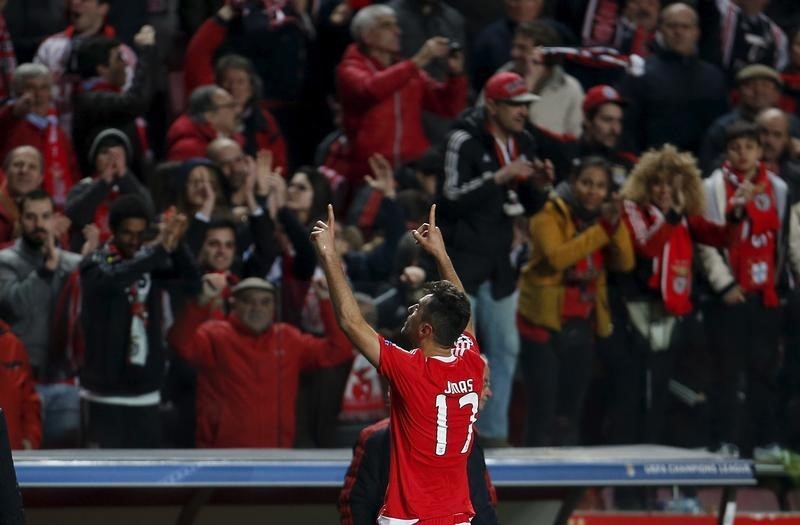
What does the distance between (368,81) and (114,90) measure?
1649mm

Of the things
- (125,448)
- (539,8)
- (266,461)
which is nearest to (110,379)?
(125,448)

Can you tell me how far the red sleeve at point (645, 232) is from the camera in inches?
427

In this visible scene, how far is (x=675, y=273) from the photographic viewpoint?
10.9m

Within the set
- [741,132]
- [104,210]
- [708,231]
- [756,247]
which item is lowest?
[756,247]

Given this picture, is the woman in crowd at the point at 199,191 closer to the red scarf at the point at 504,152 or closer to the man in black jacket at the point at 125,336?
the man in black jacket at the point at 125,336

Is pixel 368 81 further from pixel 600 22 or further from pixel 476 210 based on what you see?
pixel 600 22

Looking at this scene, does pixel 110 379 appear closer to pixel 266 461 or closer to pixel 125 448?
pixel 125 448

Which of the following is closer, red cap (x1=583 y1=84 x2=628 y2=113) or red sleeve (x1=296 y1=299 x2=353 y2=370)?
red sleeve (x1=296 y1=299 x2=353 y2=370)

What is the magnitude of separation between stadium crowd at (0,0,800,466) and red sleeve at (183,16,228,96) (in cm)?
2

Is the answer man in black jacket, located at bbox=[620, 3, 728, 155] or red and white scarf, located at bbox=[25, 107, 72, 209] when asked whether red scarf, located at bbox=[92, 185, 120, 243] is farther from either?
man in black jacket, located at bbox=[620, 3, 728, 155]

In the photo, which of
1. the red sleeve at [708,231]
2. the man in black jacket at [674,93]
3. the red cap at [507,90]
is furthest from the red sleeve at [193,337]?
the man in black jacket at [674,93]

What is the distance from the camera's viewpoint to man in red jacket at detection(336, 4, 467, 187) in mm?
12062

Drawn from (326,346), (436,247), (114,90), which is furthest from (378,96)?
(436,247)

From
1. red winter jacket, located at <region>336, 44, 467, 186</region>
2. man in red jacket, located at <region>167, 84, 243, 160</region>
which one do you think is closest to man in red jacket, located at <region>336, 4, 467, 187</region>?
red winter jacket, located at <region>336, 44, 467, 186</region>
